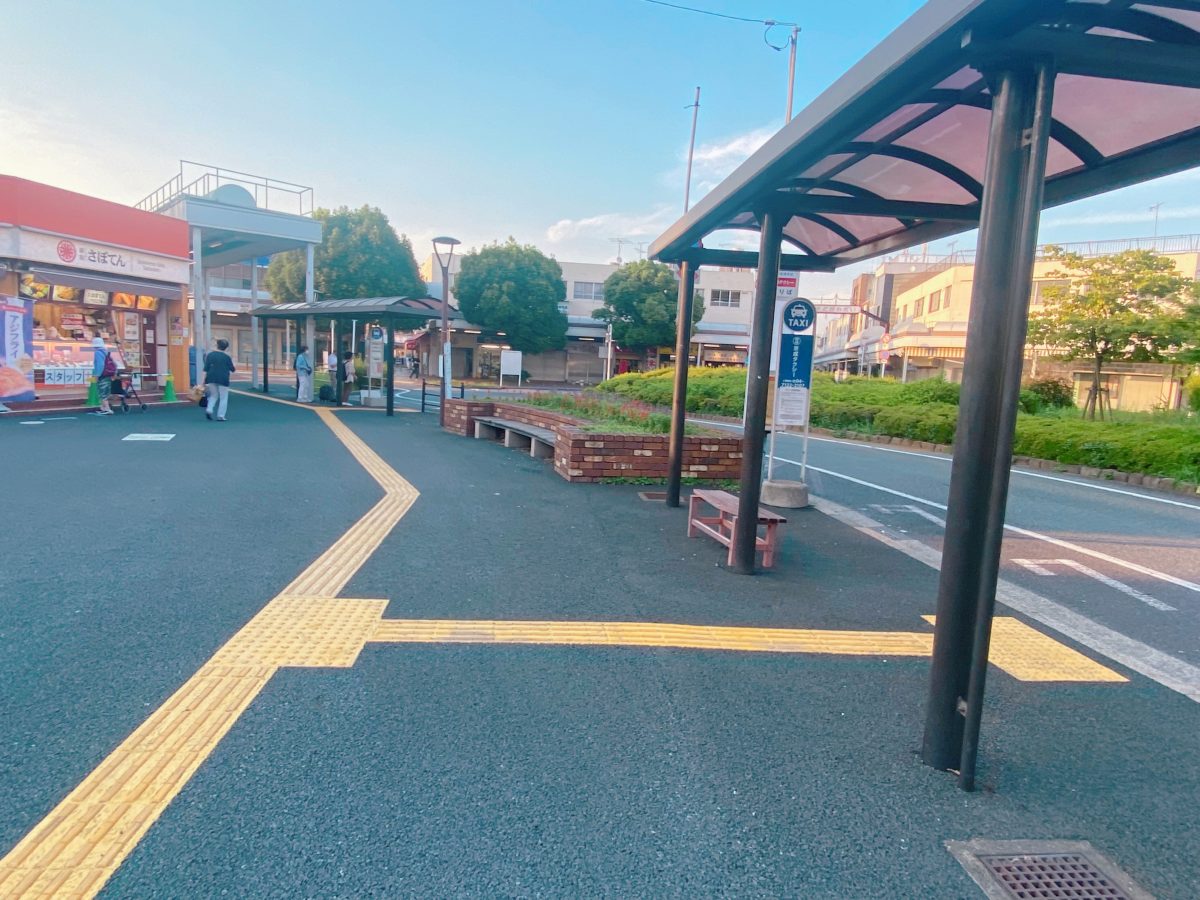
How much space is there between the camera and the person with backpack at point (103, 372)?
16891 millimetres

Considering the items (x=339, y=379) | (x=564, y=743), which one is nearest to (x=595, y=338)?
(x=339, y=379)

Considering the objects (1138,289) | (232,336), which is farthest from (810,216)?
(232,336)

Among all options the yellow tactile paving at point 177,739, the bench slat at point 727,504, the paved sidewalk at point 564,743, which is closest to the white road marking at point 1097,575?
the paved sidewalk at point 564,743

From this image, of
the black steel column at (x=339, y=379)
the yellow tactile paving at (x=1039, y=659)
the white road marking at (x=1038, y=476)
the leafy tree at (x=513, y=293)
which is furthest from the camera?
the leafy tree at (x=513, y=293)

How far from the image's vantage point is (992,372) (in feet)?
9.63

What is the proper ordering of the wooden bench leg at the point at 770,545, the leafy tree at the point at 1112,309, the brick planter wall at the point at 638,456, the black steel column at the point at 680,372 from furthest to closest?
the leafy tree at the point at 1112,309 → the brick planter wall at the point at 638,456 → the black steel column at the point at 680,372 → the wooden bench leg at the point at 770,545

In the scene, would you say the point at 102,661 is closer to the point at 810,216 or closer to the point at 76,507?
the point at 76,507

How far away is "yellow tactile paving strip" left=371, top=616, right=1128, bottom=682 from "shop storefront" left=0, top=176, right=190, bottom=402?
15.9 m

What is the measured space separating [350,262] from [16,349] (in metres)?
30.4

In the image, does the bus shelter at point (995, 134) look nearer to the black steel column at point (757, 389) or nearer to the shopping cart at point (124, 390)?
the black steel column at point (757, 389)

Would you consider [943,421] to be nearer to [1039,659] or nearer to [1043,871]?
[1039,659]

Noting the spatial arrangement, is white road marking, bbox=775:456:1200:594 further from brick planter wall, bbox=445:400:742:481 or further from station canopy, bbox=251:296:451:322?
station canopy, bbox=251:296:451:322

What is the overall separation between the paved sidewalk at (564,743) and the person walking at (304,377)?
1830 centimetres

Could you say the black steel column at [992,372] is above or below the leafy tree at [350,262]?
below
